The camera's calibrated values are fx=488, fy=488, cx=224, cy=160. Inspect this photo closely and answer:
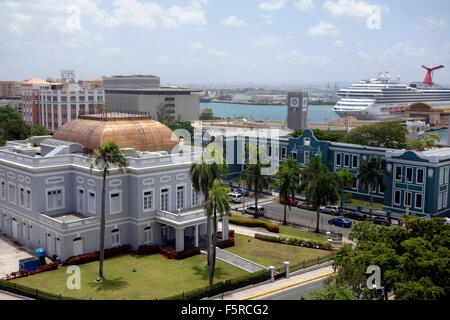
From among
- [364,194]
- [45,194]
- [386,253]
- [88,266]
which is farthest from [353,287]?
[364,194]

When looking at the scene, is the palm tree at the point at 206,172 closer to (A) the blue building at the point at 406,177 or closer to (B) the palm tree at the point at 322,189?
(B) the palm tree at the point at 322,189

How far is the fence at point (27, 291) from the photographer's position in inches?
1307

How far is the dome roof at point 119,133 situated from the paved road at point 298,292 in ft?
68.8

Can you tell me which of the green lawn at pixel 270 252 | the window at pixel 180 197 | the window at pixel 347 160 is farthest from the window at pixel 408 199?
the window at pixel 180 197

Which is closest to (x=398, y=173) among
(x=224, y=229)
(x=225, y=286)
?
(x=224, y=229)

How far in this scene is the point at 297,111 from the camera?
121m

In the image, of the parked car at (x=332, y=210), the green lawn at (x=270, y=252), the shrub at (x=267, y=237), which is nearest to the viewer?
the green lawn at (x=270, y=252)

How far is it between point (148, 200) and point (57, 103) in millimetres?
83690

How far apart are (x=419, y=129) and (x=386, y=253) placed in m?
112

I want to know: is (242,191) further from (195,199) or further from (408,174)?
(408,174)

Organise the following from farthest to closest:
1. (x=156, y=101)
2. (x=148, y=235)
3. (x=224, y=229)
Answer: (x=156, y=101) < (x=224, y=229) < (x=148, y=235)

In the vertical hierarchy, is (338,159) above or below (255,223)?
above

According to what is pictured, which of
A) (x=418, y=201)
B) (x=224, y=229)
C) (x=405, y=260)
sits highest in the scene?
(x=405, y=260)
